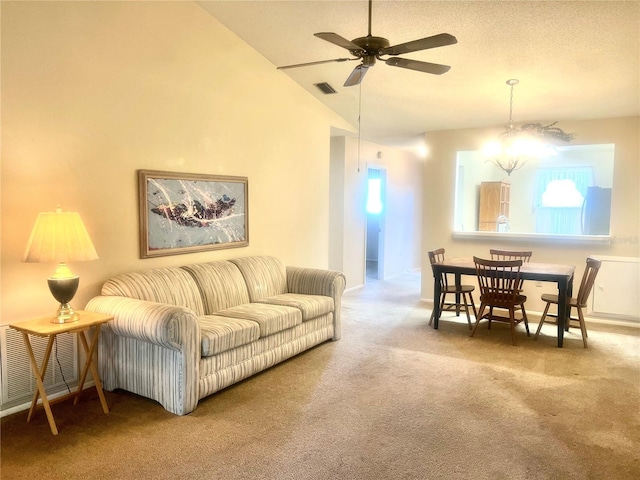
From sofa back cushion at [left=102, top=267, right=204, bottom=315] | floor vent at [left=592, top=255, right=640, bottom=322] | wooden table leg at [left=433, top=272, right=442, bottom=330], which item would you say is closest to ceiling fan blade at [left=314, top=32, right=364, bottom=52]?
sofa back cushion at [left=102, top=267, right=204, bottom=315]

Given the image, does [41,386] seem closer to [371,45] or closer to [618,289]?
[371,45]

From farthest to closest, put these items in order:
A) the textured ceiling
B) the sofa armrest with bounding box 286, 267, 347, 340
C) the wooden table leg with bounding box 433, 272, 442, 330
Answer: the wooden table leg with bounding box 433, 272, 442, 330 → the sofa armrest with bounding box 286, 267, 347, 340 → the textured ceiling

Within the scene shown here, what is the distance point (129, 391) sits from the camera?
325cm

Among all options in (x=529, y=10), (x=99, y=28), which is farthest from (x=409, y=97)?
(x=99, y=28)

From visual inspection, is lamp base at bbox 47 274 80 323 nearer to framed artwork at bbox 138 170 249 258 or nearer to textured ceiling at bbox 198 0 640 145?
framed artwork at bbox 138 170 249 258

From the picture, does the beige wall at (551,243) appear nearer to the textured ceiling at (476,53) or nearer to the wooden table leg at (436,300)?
the textured ceiling at (476,53)

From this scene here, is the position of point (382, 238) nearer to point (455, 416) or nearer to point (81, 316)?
point (455, 416)

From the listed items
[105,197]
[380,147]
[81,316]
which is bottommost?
[81,316]

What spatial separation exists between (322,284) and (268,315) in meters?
1.03

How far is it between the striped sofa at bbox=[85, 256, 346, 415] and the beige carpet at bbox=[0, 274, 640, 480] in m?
0.16

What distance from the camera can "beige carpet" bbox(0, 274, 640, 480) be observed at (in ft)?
7.73

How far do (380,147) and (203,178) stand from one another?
4.41m

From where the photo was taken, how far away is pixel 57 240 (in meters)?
2.72

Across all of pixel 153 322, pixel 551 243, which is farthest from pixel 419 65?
pixel 551 243
